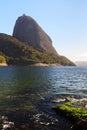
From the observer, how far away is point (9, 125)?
92.3 feet

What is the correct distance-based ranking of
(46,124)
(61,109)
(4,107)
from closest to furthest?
(46,124) → (61,109) → (4,107)

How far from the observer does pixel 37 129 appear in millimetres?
26797

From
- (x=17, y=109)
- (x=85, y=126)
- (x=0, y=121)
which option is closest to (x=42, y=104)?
(x=17, y=109)

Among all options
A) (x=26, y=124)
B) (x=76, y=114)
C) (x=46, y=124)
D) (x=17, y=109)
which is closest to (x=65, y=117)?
(x=76, y=114)

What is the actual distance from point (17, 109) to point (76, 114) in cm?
1003

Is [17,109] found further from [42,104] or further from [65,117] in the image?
[65,117]

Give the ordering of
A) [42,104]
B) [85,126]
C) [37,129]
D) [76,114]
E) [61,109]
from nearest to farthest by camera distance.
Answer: [85,126] < [37,129] < [76,114] < [61,109] < [42,104]

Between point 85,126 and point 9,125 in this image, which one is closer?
point 85,126

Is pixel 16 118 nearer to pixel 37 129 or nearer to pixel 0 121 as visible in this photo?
pixel 0 121

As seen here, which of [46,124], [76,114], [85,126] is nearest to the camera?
[85,126]

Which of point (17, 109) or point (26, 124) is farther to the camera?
point (17, 109)

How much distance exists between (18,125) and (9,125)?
109 centimetres

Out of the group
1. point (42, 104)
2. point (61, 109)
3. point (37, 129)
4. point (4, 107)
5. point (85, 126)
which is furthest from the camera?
point (42, 104)

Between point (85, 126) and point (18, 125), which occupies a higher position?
point (85, 126)
